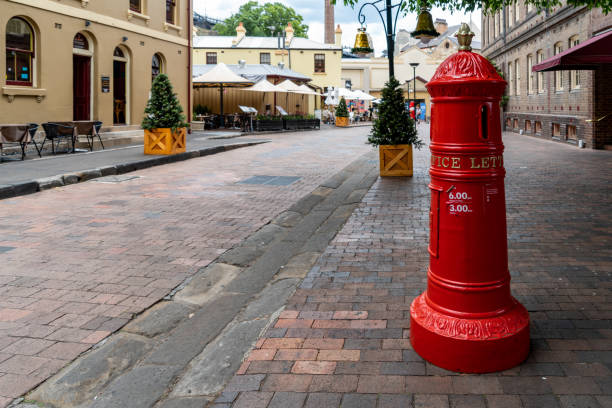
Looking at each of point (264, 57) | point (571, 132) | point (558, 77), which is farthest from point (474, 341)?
point (264, 57)

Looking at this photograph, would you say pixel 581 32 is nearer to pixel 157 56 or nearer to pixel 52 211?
pixel 157 56

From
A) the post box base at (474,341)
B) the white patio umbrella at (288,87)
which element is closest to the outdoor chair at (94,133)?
the post box base at (474,341)

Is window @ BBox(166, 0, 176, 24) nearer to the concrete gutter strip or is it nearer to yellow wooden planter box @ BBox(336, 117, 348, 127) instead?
the concrete gutter strip

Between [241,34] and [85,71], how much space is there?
38.2 meters

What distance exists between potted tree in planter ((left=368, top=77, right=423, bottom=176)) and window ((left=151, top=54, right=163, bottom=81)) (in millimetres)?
13805

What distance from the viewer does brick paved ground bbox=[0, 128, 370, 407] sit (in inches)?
146

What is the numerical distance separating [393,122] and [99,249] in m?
7.14

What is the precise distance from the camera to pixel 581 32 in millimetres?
19469

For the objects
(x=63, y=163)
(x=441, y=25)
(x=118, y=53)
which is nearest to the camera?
(x=63, y=163)

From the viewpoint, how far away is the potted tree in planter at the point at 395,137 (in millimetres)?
11492

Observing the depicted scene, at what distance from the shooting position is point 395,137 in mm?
11547

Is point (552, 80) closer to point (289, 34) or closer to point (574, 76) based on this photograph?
point (574, 76)

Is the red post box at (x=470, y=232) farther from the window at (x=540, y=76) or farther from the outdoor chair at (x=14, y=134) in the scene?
the window at (x=540, y=76)

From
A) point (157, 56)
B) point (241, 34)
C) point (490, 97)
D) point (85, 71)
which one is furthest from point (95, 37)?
point (241, 34)
